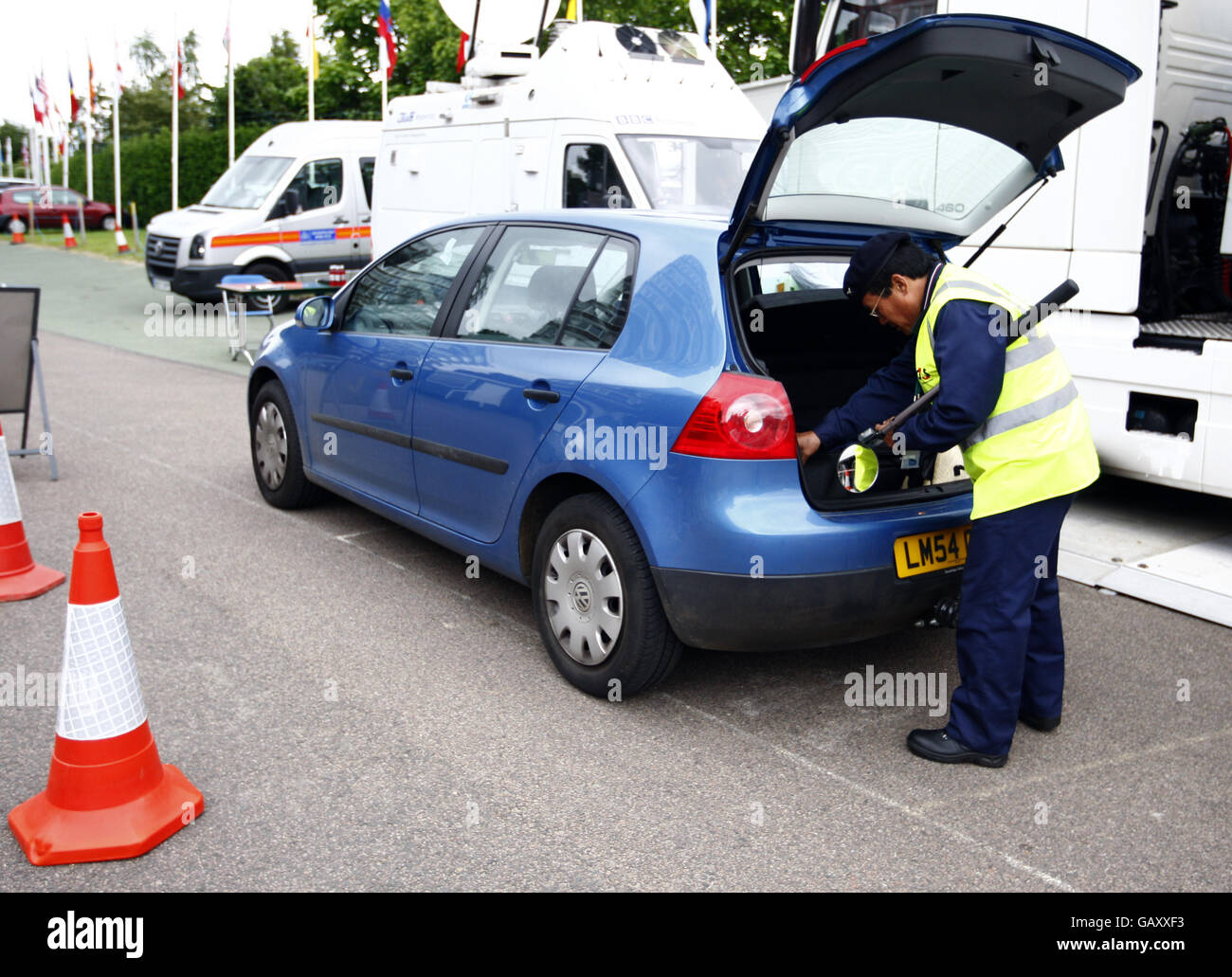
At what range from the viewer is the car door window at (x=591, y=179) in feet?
30.1

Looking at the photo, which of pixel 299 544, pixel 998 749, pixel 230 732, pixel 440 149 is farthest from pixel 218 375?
pixel 998 749

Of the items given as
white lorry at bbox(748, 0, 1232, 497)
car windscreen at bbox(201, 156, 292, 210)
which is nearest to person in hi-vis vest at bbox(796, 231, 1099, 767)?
white lorry at bbox(748, 0, 1232, 497)

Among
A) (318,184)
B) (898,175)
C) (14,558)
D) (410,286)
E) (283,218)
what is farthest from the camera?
(318,184)

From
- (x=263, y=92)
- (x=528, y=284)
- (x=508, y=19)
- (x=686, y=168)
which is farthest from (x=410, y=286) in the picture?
(x=263, y=92)

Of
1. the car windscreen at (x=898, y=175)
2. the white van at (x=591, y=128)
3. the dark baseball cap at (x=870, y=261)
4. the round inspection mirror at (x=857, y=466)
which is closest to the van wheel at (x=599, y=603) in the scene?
the round inspection mirror at (x=857, y=466)

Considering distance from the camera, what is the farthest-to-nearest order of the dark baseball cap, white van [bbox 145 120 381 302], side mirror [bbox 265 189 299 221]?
side mirror [bbox 265 189 299 221]
white van [bbox 145 120 381 302]
the dark baseball cap

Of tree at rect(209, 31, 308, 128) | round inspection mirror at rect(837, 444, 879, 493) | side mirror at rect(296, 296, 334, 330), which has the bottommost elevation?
round inspection mirror at rect(837, 444, 879, 493)

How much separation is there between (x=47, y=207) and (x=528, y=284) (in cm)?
3693

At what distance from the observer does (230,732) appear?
12.0 ft

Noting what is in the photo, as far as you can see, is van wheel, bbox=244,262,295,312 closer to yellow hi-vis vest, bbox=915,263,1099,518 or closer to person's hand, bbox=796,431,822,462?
person's hand, bbox=796,431,822,462

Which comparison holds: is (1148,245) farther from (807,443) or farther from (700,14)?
(700,14)

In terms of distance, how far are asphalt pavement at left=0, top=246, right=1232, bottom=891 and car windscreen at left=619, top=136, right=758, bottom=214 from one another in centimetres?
465

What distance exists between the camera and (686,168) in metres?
9.45

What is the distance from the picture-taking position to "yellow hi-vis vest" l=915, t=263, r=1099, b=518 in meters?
3.39
